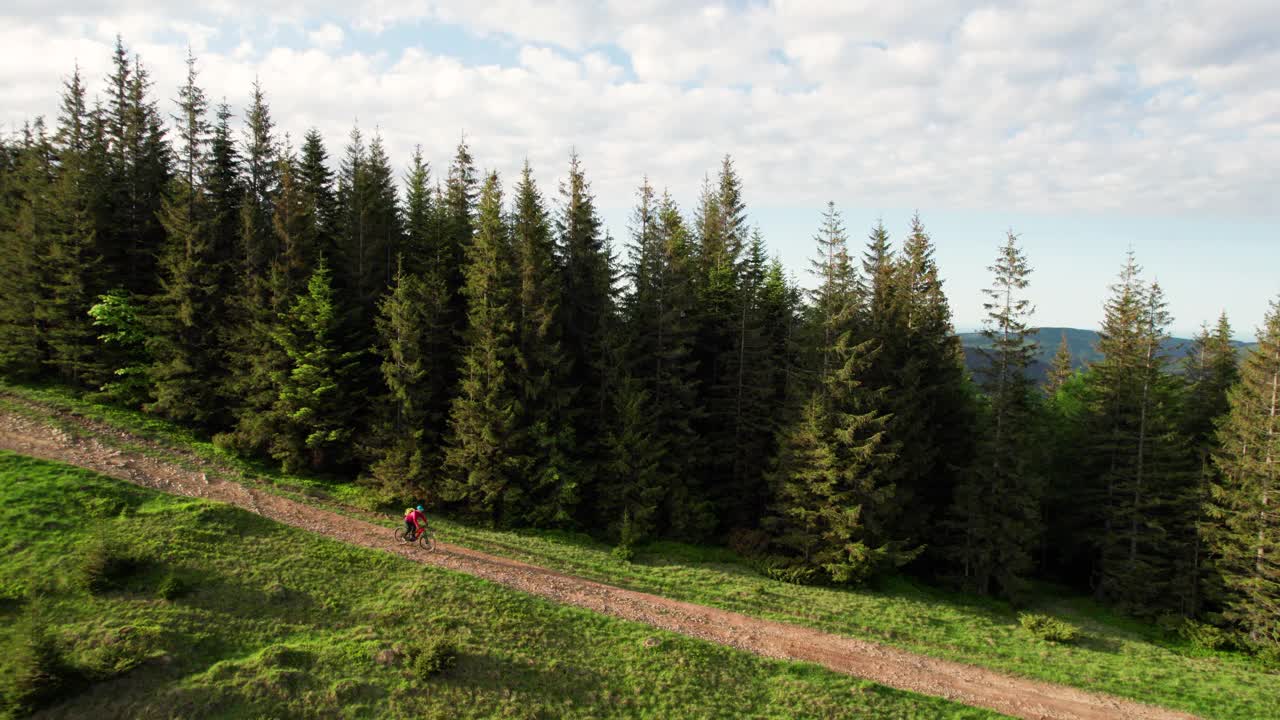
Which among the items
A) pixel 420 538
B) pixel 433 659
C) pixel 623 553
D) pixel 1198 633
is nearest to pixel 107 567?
pixel 420 538

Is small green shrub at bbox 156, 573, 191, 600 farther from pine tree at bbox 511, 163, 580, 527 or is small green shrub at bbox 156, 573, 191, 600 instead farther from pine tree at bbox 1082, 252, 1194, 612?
pine tree at bbox 1082, 252, 1194, 612

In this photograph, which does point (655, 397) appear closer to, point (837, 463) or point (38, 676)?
point (837, 463)

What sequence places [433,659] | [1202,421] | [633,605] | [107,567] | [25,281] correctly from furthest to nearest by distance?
[1202,421] → [25,281] → [633,605] → [107,567] → [433,659]

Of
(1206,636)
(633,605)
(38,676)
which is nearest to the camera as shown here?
(38,676)

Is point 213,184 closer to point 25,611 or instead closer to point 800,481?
point 25,611

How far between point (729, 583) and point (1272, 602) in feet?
74.7

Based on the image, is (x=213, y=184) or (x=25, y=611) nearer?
(x=25, y=611)

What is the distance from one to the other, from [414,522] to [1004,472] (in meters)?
26.8

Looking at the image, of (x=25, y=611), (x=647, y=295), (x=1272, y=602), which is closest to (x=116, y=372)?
(x=25, y=611)

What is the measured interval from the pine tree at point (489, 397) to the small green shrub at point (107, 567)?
11.0 metres

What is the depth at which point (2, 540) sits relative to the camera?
18.4 meters

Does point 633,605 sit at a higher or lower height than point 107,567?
lower

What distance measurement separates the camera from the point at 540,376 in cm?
2792

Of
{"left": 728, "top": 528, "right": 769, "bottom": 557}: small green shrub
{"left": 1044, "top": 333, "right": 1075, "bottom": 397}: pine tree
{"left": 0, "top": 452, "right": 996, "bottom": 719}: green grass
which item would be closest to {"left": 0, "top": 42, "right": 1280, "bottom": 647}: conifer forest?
{"left": 728, "top": 528, "right": 769, "bottom": 557}: small green shrub
